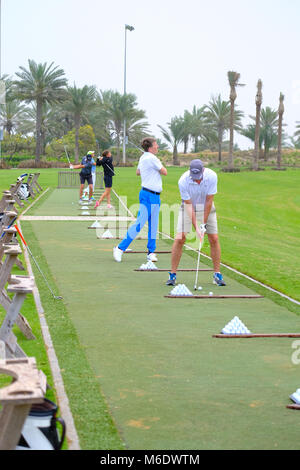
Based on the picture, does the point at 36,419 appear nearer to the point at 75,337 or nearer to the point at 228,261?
the point at 75,337

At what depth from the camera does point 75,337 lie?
7.39 meters

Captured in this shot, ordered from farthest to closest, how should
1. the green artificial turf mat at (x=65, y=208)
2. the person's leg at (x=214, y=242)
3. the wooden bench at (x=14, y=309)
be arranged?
the green artificial turf mat at (x=65, y=208)
the person's leg at (x=214, y=242)
the wooden bench at (x=14, y=309)

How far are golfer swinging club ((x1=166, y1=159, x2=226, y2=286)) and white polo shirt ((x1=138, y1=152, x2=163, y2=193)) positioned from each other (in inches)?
53.1

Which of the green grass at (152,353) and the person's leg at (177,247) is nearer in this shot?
the green grass at (152,353)

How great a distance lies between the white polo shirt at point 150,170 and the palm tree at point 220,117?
73318mm

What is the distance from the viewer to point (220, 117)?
86.3 m

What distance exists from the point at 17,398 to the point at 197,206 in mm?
7325

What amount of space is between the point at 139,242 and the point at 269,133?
7355cm

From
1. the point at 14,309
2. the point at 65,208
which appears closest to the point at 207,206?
the point at 14,309

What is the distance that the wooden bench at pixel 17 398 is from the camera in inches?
125

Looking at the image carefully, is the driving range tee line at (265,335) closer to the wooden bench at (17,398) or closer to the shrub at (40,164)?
the wooden bench at (17,398)

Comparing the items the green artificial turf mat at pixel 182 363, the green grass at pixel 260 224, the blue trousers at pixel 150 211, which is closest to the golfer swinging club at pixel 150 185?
the blue trousers at pixel 150 211

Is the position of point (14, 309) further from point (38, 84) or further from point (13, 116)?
point (13, 116)
